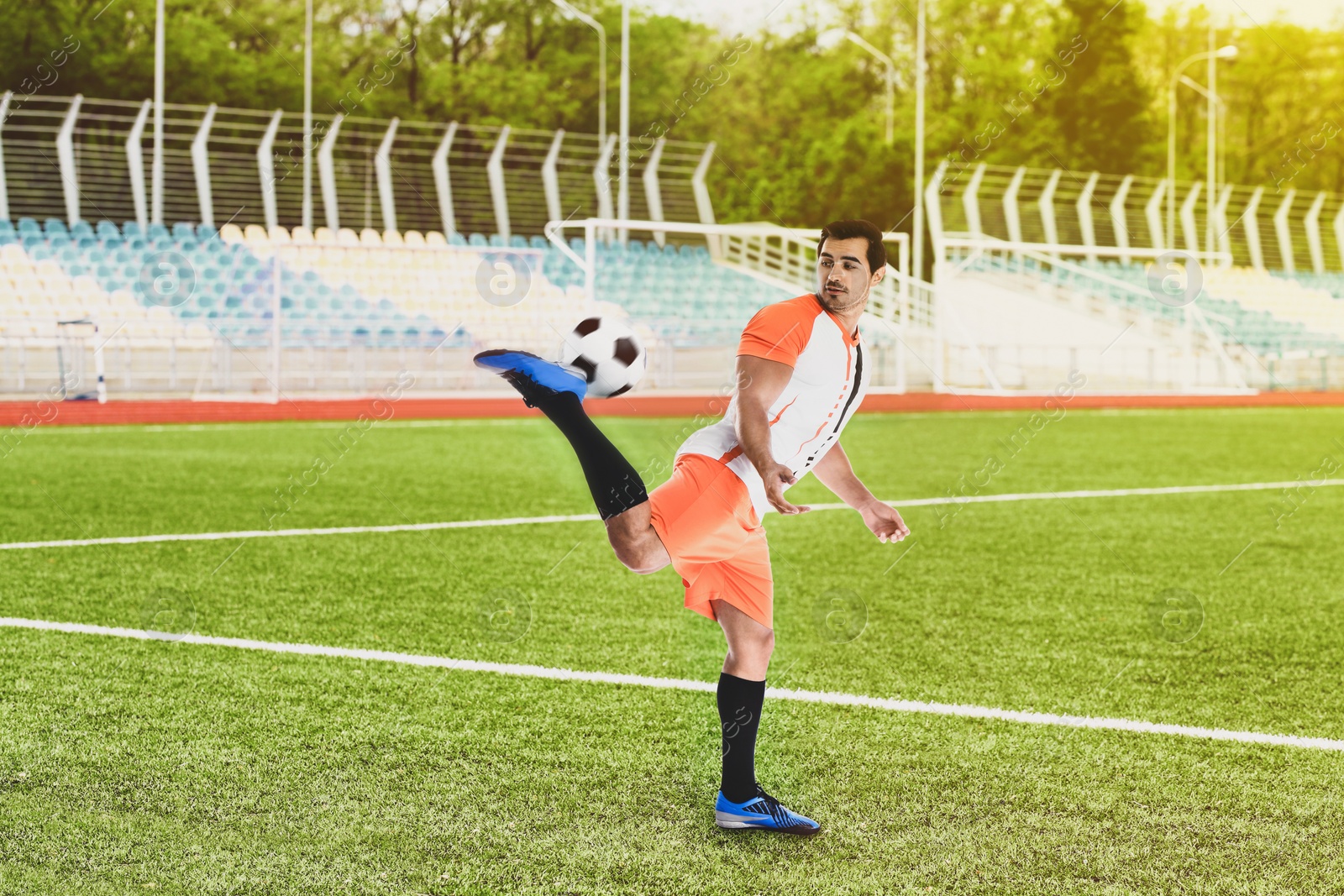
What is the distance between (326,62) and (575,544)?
34911 millimetres

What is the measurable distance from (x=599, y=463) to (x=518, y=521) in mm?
5746

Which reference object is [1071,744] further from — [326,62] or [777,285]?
[326,62]

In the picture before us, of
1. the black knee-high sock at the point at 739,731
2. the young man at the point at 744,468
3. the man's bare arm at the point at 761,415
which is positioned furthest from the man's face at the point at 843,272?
the black knee-high sock at the point at 739,731

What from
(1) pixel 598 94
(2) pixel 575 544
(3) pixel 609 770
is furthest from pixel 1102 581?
(1) pixel 598 94

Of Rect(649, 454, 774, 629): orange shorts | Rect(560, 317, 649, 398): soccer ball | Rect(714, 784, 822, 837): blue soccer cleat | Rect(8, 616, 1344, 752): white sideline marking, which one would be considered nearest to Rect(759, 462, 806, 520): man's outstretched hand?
Rect(649, 454, 774, 629): orange shorts

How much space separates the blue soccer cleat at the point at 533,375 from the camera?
11.7 ft

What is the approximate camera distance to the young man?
3.48 m

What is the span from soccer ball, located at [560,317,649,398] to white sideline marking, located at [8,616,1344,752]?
163 cm

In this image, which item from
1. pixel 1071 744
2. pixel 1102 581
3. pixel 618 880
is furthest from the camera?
pixel 1102 581

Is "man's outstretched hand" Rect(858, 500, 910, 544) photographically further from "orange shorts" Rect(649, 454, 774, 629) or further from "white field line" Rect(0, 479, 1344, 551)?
"white field line" Rect(0, 479, 1344, 551)

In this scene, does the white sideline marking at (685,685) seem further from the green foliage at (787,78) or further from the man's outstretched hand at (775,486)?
the green foliage at (787,78)

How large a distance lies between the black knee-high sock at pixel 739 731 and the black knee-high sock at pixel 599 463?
54 cm

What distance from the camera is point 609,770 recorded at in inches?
156

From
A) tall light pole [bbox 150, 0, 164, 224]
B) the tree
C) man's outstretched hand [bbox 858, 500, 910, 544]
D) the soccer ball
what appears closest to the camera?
the soccer ball
